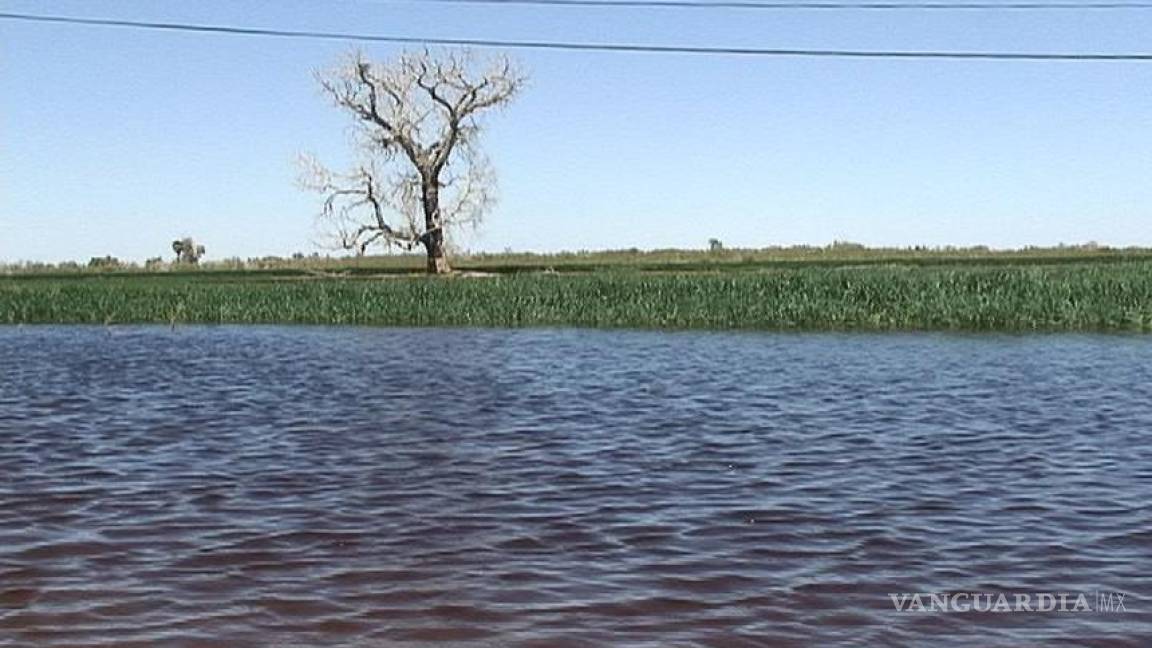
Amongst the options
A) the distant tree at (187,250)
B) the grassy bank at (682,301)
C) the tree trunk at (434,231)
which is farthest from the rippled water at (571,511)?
the distant tree at (187,250)

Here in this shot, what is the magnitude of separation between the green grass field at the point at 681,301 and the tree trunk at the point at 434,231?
659 inches

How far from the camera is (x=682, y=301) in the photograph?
37594mm

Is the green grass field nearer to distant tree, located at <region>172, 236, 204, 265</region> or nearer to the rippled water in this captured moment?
the rippled water

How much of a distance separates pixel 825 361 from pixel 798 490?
577 inches

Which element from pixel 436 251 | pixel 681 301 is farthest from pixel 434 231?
pixel 681 301

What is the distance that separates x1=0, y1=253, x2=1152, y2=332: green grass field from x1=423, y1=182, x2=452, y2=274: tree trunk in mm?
16742

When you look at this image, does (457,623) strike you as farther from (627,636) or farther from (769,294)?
(769,294)

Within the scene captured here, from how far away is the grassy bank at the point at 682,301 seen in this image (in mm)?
34281

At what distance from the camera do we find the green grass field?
112 ft

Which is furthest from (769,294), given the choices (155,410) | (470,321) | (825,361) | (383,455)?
(383,455)

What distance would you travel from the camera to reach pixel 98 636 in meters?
6.98

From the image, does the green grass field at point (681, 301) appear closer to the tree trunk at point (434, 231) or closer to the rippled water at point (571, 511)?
the rippled water at point (571, 511)

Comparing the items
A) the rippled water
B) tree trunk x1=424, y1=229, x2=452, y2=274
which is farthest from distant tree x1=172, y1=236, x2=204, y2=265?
the rippled water

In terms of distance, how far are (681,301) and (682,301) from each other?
0.09 ft
